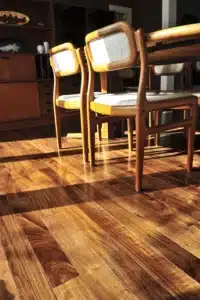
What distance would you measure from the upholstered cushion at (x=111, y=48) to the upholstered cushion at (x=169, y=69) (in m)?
1.15

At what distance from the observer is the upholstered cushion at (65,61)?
5.50 feet

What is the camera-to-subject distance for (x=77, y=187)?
4.55 feet

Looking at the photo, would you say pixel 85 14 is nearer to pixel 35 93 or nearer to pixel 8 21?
pixel 8 21

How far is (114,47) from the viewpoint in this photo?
3.91 feet

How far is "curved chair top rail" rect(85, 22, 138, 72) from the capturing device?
1110 mm

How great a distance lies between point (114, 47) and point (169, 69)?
1.31 metres

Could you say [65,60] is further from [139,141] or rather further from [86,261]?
[86,261]

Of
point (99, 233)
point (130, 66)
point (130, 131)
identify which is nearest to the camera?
point (99, 233)

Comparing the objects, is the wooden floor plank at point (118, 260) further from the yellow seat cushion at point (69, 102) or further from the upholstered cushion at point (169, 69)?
the upholstered cushion at point (169, 69)

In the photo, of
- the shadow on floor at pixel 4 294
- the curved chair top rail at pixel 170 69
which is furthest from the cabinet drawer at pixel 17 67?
the shadow on floor at pixel 4 294

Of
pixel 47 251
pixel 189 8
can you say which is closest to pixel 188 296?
pixel 47 251

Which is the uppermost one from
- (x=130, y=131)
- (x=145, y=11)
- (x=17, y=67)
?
(x=145, y=11)

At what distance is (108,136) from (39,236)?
5.35 ft

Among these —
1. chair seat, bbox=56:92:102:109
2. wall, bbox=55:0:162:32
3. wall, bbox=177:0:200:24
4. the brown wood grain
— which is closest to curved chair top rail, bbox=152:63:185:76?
chair seat, bbox=56:92:102:109
